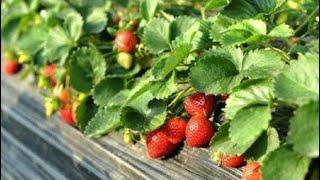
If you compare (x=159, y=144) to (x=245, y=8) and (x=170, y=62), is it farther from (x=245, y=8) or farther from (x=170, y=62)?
(x=245, y=8)

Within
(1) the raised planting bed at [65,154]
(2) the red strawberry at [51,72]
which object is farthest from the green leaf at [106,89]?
(2) the red strawberry at [51,72]

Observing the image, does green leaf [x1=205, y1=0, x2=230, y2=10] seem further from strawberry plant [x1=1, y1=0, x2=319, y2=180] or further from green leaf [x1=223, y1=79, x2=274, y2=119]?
green leaf [x1=223, y1=79, x2=274, y2=119]

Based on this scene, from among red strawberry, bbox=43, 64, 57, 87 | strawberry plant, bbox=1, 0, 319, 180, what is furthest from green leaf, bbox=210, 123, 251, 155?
red strawberry, bbox=43, 64, 57, 87

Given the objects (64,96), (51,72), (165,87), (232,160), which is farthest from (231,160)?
(51,72)

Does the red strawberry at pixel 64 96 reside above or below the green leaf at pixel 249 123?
below

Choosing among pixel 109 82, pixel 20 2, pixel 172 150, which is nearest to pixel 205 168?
pixel 172 150

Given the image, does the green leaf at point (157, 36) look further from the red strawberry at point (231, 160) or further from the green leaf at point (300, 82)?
the green leaf at point (300, 82)
